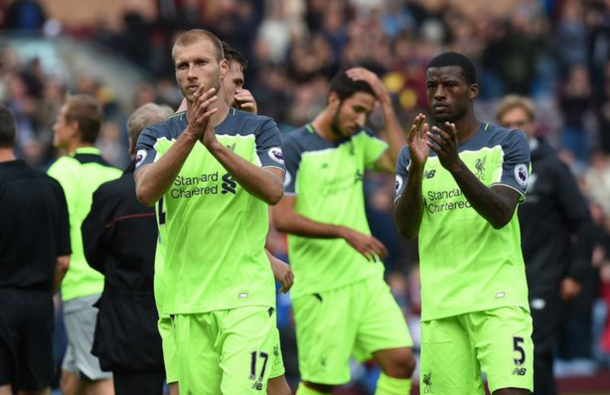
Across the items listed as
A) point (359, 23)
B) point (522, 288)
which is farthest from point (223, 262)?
point (359, 23)

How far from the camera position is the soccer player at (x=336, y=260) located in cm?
1020

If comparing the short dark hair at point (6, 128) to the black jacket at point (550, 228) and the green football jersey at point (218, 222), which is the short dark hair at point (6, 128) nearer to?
the green football jersey at point (218, 222)

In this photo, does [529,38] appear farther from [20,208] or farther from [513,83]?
[20,208]

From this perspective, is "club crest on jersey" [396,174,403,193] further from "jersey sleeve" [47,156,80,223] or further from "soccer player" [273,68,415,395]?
"jersey sleeve" [47,156,80,223]

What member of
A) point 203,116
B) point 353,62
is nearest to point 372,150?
point 203,116

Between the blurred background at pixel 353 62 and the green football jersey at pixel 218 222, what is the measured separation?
8498mm

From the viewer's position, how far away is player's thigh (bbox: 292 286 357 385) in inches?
402

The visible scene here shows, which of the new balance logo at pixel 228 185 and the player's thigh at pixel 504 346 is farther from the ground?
the new balance logo at pixel 228 185

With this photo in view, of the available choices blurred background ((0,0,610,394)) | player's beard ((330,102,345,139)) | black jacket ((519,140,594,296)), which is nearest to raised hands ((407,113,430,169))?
player's beard ((330,102,345,139))

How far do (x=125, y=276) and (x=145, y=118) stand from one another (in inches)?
45.1

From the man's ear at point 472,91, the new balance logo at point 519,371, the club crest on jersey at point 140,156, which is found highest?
the man's ear at point 472,91

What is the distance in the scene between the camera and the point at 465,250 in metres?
7.80

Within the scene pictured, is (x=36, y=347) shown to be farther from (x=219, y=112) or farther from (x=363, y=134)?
(x=363, y=134)

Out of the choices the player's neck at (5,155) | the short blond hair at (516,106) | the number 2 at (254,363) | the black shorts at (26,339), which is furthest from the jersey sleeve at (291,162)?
the number 2 at (254,363)
